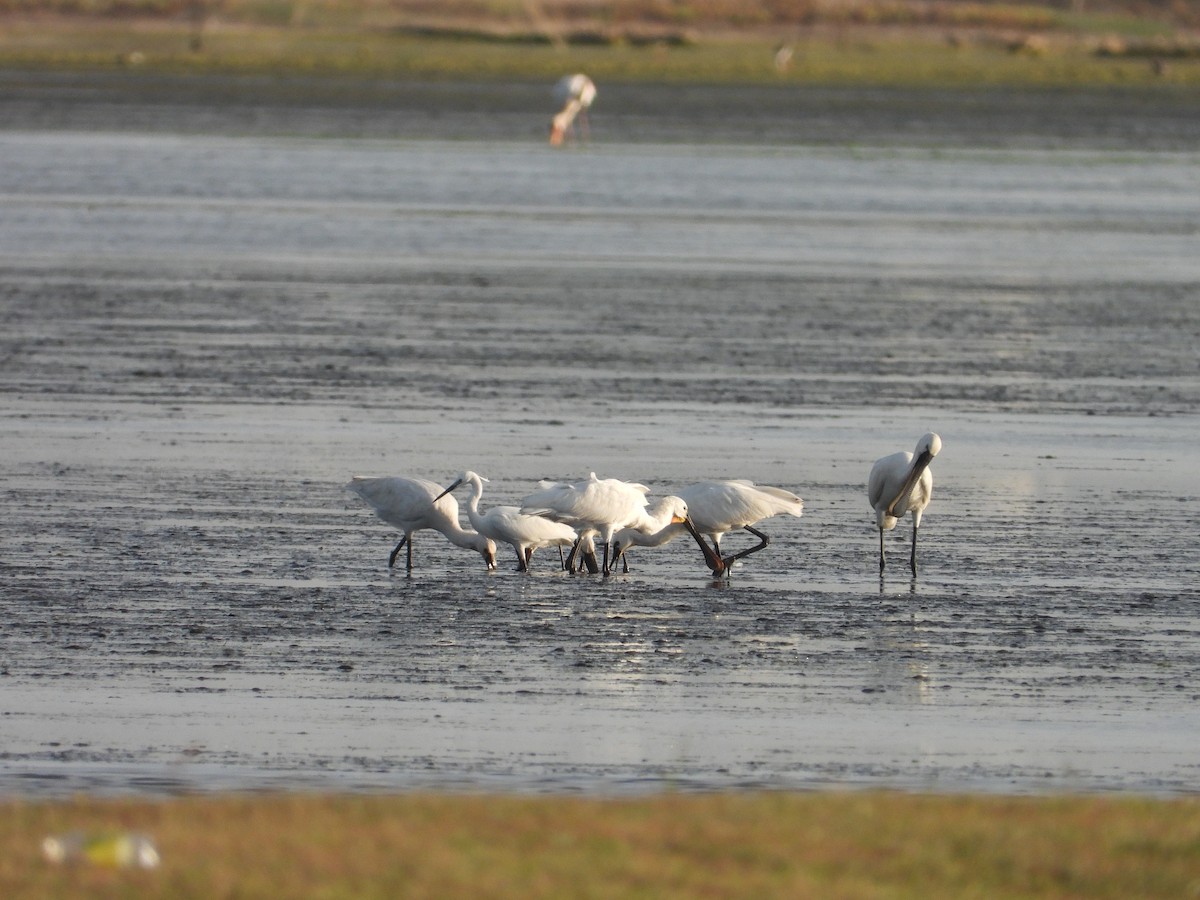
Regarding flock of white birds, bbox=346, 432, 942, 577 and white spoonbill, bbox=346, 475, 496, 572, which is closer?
flock of white birds, bbox=346, 432, 942, 577

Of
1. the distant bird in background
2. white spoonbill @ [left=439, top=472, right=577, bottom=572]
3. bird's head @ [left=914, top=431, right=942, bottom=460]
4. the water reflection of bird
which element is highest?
the distant bird in background

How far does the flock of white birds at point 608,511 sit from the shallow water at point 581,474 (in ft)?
0.73

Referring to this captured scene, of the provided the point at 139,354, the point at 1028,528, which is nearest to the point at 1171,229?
the point at 139,354

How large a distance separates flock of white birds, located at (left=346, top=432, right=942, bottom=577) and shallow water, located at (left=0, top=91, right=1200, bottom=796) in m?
0.22

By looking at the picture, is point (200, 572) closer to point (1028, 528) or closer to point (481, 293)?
point (1028, 528)

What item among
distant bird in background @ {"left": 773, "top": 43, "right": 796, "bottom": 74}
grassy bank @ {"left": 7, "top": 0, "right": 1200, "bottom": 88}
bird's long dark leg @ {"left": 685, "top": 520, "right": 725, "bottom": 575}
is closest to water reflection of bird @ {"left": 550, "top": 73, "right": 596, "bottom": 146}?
grassy bank @ {"left": 7, "top": 0, "right": 1200, "bottom": 88}

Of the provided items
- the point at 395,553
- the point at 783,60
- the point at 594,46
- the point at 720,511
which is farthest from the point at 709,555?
the point at 594,46

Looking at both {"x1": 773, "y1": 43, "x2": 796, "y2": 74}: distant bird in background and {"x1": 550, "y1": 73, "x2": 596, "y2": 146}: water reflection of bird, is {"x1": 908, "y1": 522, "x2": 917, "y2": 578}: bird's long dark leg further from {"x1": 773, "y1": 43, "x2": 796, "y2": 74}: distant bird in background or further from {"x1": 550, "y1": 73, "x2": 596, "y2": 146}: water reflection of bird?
{"x1": 773, "y1": 43, "x2": 796, "y2": 74}: distant bird in background

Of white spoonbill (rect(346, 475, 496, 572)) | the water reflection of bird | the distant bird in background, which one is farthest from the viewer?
the distant bird in background

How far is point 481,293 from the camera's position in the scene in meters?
24.7

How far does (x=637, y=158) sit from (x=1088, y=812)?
122 feet

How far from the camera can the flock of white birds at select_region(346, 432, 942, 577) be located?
12.9 metres

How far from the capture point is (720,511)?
43.4ft

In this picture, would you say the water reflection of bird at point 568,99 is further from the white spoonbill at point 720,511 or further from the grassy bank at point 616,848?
the grassy bank at point 616,848
